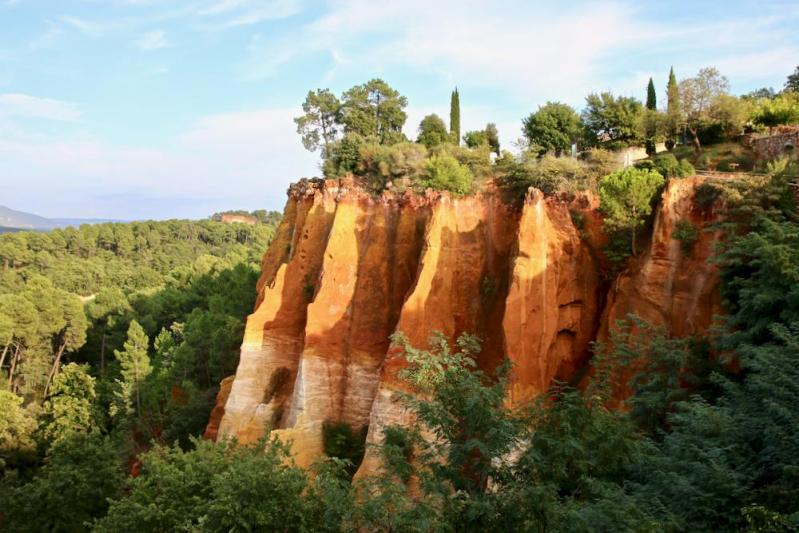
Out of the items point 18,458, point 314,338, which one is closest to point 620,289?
point 314,338

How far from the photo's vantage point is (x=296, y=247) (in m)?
26.4

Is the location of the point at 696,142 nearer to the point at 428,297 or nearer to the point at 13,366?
the point at 428,297

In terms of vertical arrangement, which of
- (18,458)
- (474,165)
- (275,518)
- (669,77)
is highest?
(669,77)

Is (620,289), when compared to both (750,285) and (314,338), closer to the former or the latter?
(750,285)

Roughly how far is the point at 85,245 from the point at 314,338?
86202mm

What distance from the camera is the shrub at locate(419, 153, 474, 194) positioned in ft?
77.4

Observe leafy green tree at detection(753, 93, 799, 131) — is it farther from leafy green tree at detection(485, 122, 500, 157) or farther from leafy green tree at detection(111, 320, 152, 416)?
leafy green tree at detection(111, 320, 152, 416)

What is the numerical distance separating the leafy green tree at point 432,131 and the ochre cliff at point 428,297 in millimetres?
10815

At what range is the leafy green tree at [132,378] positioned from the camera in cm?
3653

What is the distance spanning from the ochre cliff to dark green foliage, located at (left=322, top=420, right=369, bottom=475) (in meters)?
0.29

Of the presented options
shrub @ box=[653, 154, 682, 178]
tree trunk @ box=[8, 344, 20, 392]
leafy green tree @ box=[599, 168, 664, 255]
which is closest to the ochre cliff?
leafy green tree @ box=[599, 168, 664, 255]

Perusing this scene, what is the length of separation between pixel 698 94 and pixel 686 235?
1299 cm

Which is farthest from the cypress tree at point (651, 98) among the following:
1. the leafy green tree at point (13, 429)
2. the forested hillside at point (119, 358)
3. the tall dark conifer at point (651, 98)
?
the leafy green tree at point (13, 429)

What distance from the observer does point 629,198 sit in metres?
18.1
